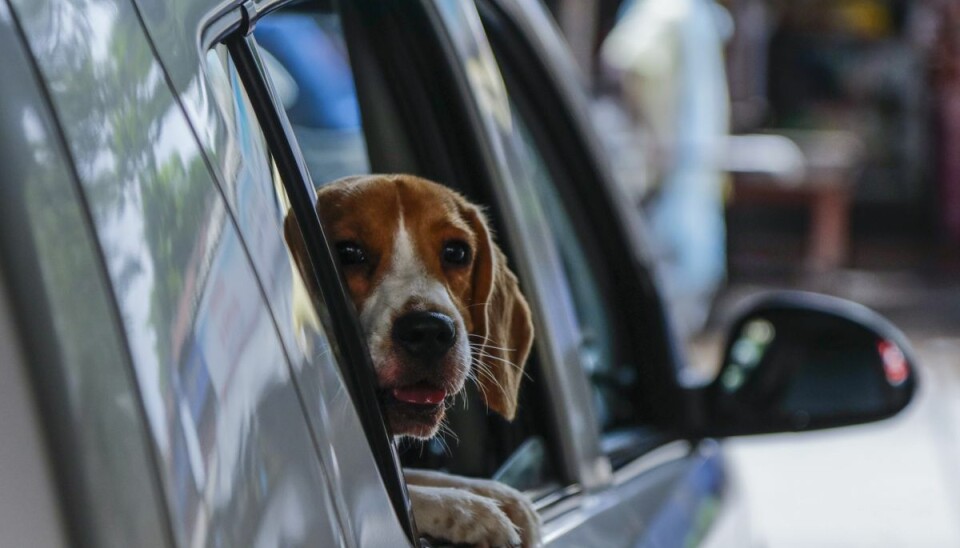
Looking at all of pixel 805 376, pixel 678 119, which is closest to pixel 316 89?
pixel 805 376

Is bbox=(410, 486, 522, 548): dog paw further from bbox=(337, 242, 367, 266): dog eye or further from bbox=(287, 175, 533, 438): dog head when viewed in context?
bbox=(337, 242, 367, 266): dog eye

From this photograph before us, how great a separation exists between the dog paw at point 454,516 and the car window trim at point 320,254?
5cm

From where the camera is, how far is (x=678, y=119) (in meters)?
9.59

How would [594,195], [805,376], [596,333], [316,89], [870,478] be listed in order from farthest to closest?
[870,478], [805,376], [594,195], [596,333], [316,89]

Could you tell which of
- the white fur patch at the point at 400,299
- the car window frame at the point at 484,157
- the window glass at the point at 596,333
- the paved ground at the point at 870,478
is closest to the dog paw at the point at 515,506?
the white fur patch at the point at 400,299

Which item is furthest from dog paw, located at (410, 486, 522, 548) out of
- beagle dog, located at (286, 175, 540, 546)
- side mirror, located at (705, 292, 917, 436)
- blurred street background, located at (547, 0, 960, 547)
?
blurred street background, located at (547, 0, 960, 547)

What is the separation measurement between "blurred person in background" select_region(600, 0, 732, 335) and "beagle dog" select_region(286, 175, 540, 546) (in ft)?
26.4

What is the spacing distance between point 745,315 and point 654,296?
0.55ft

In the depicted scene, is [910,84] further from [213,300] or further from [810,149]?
[213,300]

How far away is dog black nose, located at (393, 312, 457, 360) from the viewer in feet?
3.57

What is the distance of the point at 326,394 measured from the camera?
0.97 m

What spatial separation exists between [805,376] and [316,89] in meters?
1.33

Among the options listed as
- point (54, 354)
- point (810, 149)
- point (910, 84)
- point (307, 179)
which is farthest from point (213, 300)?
point (910, 84)

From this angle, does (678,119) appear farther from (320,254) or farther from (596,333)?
(320,254)
